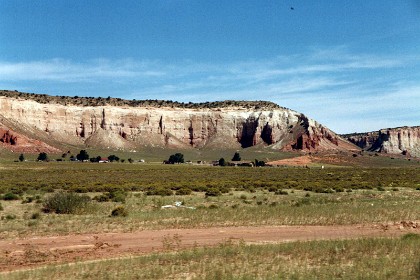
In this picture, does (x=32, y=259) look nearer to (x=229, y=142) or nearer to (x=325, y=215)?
(x=325, y=215)

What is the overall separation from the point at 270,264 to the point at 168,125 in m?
170

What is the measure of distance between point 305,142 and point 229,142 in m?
30.2

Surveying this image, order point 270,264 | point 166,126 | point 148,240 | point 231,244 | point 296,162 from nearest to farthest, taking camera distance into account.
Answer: point 270,264
point 231,244
point 148,240
point 296,162
point 166,126

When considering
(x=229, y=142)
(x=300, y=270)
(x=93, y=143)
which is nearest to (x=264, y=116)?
(x=229, y=142)

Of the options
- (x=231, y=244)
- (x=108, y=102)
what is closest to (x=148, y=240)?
(x=231, y=244)

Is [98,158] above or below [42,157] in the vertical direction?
below

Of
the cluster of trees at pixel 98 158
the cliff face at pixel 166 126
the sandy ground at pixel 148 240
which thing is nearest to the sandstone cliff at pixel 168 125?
the cliff face at pixel 166 126

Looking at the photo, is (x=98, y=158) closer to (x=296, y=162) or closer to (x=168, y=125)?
(x=296, y=162)

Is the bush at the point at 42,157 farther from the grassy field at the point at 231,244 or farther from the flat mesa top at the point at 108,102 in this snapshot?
the grassy field at the point at 231,244

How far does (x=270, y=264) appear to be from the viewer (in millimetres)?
13180

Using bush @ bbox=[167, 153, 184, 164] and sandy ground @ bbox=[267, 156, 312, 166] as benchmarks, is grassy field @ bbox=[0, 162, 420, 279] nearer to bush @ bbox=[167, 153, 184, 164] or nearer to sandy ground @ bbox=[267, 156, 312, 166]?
sandy ground @ bbox=[267, 156, 312, 166]

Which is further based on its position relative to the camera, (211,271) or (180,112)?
(180,112)

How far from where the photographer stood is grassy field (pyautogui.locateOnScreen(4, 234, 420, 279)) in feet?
39.2

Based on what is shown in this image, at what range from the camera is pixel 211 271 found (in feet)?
40.7
